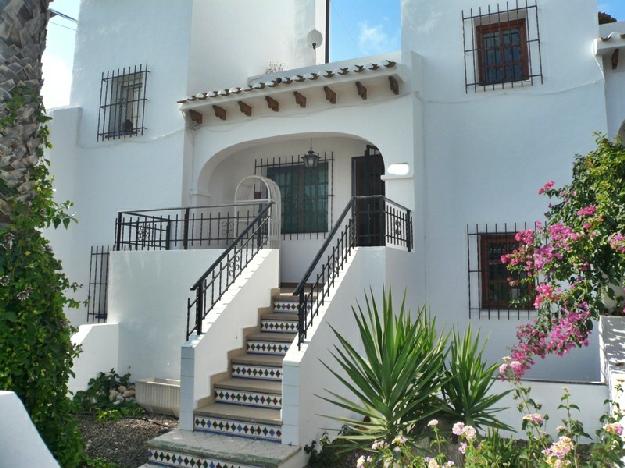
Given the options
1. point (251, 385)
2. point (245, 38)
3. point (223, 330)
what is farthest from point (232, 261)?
point (245, 38)

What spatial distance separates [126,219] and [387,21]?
7.22 m

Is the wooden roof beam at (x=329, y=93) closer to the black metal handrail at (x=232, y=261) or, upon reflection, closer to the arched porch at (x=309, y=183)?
the arched porch at (x=309, y=183)

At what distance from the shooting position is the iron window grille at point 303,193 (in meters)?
10.6

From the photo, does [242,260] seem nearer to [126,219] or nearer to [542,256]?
[126,219]

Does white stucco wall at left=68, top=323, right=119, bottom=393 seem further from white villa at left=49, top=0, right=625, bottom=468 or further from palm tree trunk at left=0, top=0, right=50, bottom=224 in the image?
palm tree trunk at left=0, top=0, right=50, bottom=224

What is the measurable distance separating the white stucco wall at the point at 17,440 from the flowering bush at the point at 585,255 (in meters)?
4.65

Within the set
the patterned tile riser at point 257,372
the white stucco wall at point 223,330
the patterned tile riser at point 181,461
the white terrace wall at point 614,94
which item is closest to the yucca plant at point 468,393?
the patterned tile riser at point 181,461

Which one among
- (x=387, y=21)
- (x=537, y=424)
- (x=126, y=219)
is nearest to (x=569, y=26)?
(x=387, y=21)

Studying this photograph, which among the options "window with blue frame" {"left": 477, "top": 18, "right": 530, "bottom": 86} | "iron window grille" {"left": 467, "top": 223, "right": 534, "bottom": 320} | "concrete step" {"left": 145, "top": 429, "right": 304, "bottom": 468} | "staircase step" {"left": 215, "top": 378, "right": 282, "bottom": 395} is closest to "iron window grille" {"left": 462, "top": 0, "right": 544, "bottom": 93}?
"window with blue frame" {"left": 477, "top": 18, "right": 530, "bottom": 86}

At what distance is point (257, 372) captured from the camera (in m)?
6.91

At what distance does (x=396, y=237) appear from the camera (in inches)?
317

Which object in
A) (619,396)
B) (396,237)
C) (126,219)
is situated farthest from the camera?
(126,219)

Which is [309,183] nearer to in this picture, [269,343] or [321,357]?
[269,343]

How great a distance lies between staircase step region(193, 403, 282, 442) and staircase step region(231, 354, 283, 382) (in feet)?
1.83
